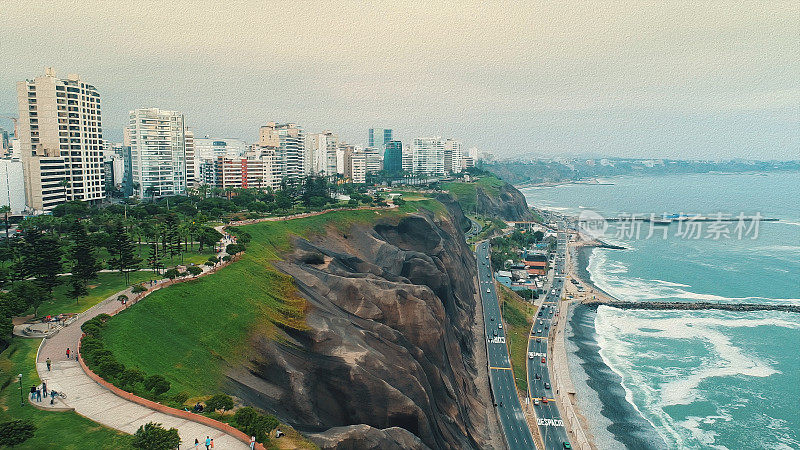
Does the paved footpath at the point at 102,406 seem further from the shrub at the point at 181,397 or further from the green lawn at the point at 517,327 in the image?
the green lawn at the point at 517,327

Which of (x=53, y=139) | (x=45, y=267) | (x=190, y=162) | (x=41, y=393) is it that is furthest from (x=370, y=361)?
(x=190, y=162)

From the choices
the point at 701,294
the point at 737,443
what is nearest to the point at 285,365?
the point at 737,443

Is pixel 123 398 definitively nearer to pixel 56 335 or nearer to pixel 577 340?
pixel 56 335

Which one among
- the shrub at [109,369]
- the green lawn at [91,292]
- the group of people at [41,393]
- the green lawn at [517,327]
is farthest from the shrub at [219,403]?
the green lawn at [517,327]

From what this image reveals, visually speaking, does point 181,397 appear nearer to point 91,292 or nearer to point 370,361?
point 370,361

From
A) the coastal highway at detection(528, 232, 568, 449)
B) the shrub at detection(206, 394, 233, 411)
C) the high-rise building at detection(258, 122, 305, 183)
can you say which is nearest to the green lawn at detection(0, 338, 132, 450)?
the shrub at detection(206, 394, 233, 411)

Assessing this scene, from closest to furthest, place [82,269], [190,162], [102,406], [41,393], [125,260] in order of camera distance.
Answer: [102,406] → [41,393] → [82,269] → [125,260] → [190,162]

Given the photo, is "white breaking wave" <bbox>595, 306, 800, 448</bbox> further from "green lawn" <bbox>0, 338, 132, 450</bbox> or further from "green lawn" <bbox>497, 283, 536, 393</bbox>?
"green lawn" <bbox>0, 338, 132, 450</bbox>
